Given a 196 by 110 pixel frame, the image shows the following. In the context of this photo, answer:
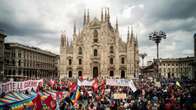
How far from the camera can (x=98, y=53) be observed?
56062 millimetres

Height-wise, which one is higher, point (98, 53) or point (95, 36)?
point (95, 36)

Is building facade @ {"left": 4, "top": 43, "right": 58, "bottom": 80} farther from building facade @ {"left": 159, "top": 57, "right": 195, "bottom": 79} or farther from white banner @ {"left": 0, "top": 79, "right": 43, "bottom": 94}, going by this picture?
building facade @ {"left": 159, "top": 57, "right": 195, "bottom": 79}

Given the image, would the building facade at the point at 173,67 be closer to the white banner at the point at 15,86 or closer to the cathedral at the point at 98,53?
the cathedral at the point at 98,53

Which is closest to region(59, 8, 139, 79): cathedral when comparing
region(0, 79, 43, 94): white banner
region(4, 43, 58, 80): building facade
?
region(4, 43, 58, 80): building facade

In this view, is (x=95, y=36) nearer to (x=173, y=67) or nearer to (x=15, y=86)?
(x=15, y=86)

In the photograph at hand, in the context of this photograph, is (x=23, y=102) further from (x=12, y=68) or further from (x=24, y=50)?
(x=24, y=50)

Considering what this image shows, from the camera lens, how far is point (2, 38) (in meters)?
53.9

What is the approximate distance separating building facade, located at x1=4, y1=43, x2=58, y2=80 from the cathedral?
1303cm

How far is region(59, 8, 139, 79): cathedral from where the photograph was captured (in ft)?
178

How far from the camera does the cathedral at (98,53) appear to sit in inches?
2142

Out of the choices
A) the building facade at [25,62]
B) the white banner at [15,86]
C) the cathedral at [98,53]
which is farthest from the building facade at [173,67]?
the white banner at [15,86]

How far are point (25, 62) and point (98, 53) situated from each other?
22.7 meters

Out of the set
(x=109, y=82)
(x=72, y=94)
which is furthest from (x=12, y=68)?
(x=72, y=94)

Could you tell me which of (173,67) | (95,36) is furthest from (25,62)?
(173,67)
